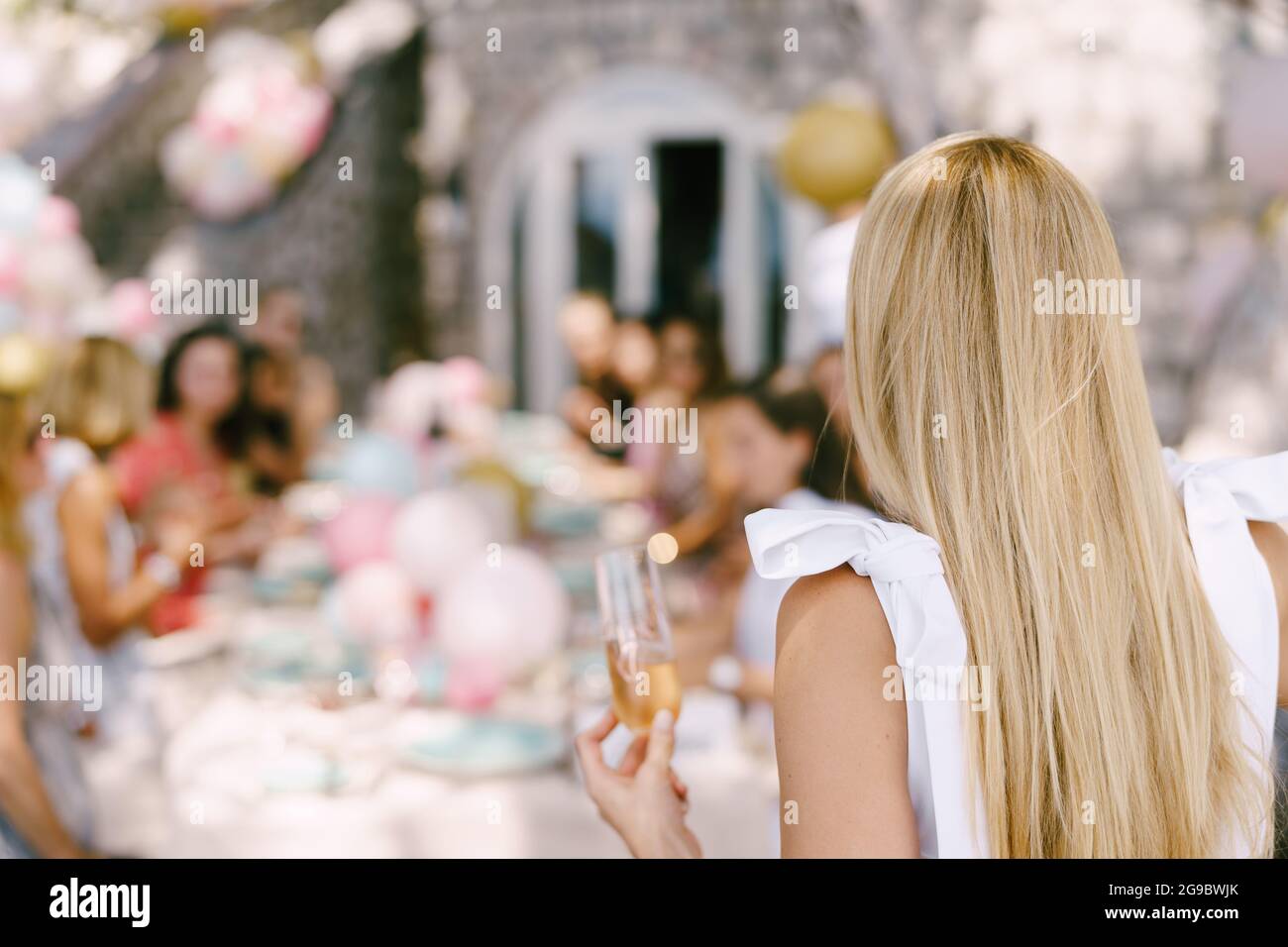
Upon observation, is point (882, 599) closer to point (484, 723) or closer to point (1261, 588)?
point (1261, 588)

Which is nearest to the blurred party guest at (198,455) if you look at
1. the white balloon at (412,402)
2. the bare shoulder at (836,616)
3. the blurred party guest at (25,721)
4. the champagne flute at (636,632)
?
the white balloon at (412,402)

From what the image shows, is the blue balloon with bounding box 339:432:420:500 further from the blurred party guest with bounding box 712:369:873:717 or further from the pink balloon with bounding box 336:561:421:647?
the blurred party guest with bounding box 712:369:873:717

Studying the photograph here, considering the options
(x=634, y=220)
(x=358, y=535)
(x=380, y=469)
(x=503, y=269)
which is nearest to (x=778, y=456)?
(x=358, y=535)

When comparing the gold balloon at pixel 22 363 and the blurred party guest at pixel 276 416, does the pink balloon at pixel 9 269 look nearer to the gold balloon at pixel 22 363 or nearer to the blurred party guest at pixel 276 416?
the gold balloon at pixel 22 363

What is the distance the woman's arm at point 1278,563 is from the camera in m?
0.99

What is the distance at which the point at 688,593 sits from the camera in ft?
10.2

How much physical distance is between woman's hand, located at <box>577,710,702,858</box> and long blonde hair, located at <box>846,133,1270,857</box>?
0.29 metres

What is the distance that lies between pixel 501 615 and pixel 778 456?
738mm

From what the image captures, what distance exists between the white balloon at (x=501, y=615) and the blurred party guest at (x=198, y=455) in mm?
943

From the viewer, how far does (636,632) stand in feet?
3.87

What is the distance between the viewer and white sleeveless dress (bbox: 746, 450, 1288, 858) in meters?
0.88

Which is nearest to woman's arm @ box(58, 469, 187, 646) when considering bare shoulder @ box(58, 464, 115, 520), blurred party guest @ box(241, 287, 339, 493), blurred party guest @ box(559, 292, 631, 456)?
bare shoulder @ box(58, 464, 115, 520)

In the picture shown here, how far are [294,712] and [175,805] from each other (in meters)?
0.32
